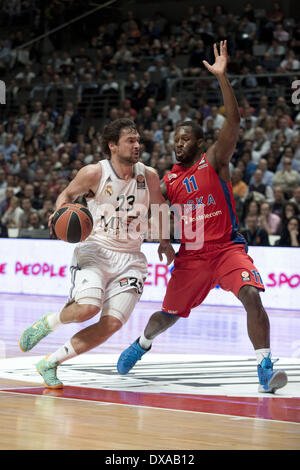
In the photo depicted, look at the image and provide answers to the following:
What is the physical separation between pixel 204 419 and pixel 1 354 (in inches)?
133

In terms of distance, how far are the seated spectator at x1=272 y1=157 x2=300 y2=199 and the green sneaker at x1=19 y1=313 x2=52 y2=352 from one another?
886 cm

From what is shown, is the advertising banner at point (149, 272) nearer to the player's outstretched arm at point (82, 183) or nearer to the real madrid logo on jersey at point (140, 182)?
the real madrid logo on jersey at point (140, 182)

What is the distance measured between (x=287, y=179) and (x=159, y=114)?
4.66m

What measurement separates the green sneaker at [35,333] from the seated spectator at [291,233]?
7581 mm

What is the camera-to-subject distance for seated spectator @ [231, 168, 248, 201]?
579 inches

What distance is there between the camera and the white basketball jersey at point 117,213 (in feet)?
20.7

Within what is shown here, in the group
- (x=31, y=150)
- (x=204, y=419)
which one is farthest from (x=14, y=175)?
(x=204, y=419)

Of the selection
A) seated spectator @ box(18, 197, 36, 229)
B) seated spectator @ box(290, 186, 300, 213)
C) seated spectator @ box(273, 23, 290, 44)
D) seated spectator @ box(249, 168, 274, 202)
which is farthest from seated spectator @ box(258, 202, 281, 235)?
seated spectator @ box(273, 23, 290, 44)

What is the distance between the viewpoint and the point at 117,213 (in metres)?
6.34

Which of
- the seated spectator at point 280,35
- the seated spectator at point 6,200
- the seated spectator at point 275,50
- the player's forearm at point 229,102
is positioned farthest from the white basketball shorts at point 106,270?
the seated spectator at point 280,35

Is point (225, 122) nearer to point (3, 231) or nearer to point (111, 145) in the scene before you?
point (111, 145)

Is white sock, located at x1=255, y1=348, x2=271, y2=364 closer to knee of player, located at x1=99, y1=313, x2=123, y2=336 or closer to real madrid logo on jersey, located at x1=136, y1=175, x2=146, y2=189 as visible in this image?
Answer: knee of player, located at x1=99, y1=313, x2=123, y2=336

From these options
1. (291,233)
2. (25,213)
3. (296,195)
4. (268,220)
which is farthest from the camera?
(25,213)

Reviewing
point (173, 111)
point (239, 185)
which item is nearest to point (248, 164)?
point (239, 185)
